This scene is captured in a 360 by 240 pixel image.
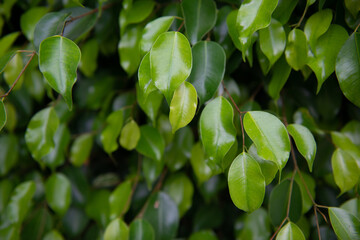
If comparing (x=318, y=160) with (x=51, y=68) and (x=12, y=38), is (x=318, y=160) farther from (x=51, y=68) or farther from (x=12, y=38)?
(x=12, y=38)

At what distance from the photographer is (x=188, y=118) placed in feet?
1.59

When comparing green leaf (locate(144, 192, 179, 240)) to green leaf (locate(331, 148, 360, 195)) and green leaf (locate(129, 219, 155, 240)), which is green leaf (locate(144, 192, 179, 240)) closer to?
green leaf (locate(129, 219, 155, 240))

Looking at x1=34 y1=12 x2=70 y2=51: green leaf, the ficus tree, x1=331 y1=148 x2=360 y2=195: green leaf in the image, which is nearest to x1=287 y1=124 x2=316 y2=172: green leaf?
the ficus tree

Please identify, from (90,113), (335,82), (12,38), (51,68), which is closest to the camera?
(51,68)

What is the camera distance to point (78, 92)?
2.85 feet

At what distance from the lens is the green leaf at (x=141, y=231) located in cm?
64

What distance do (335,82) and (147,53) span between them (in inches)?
17.2

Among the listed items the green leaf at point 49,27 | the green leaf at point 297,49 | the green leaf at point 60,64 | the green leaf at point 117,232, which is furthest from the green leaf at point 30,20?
the green leaf at point 297,49

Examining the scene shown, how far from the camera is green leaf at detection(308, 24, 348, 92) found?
544 mm

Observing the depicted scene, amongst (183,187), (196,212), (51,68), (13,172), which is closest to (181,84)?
(51,68)

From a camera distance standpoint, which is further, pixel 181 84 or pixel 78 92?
pixel 78 92

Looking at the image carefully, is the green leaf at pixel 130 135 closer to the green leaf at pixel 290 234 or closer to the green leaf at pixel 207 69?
the green leaf at pixel 207 69

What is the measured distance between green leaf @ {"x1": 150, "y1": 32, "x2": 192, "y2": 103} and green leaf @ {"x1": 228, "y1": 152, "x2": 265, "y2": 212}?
0.16 meters

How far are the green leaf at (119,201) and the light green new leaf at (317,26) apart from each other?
53 centimetres
